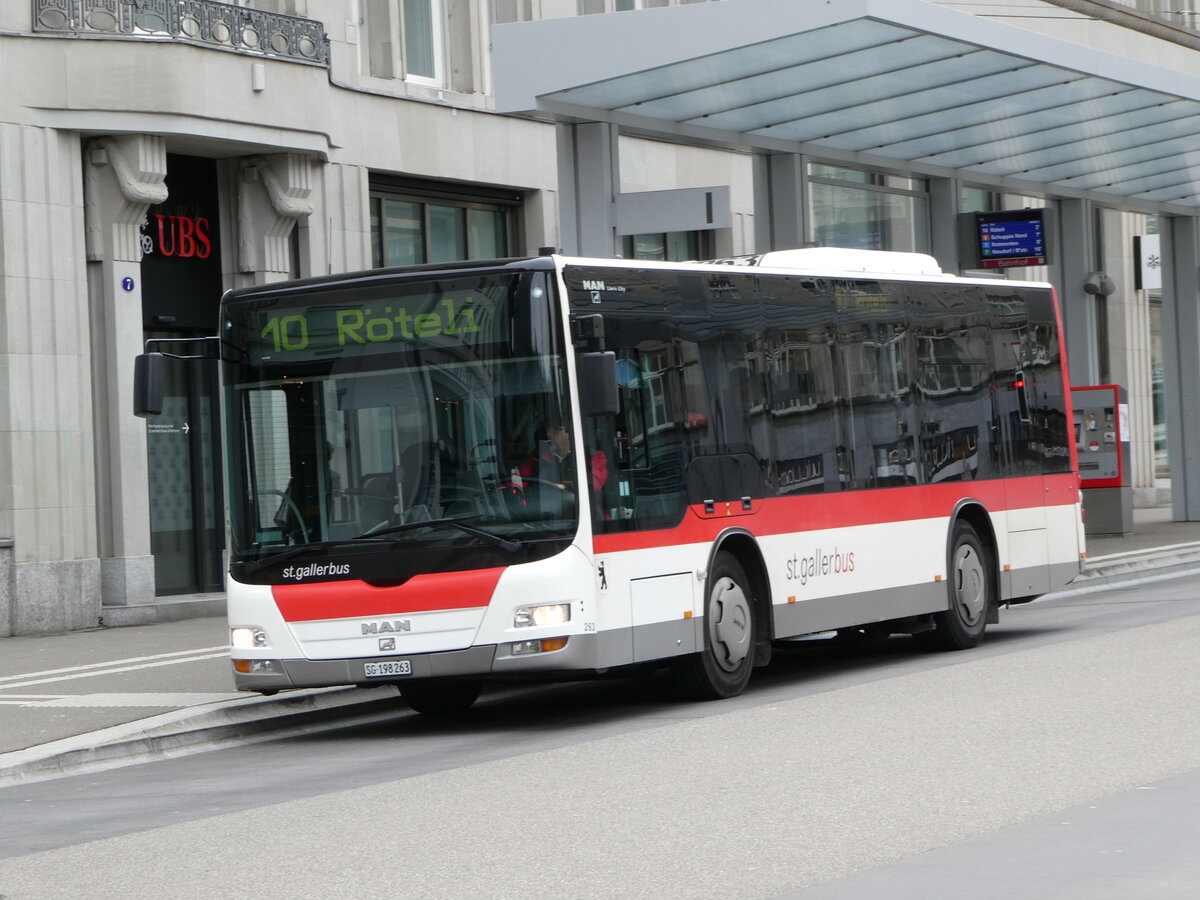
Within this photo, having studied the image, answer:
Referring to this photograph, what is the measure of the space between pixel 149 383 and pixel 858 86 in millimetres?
9497

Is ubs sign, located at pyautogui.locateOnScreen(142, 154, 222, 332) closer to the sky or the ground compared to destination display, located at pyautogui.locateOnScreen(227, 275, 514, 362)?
closer to the sky

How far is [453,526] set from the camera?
450 inches

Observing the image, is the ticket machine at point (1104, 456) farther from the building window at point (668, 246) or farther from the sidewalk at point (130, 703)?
the sidewalk at point (130, 703)

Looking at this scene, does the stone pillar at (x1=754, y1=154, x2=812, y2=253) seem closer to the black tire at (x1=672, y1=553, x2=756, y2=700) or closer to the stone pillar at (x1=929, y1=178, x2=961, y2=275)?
the stone pillar at (x1=929, y1=178, x2=961, y2=275)

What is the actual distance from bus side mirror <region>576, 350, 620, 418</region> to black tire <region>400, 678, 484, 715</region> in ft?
7.92

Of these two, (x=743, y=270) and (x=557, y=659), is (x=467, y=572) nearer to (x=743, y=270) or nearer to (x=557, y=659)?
(x=557, y=659)

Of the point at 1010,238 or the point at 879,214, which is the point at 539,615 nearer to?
the point at 879,214

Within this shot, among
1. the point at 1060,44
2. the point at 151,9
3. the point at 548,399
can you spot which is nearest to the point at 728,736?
the point at 548,399

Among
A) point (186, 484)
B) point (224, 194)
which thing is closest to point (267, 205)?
point (224, 194)

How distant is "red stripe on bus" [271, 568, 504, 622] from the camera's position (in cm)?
1137

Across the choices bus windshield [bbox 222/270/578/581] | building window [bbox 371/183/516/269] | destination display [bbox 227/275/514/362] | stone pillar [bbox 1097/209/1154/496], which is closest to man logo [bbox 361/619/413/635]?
bus windshield [bbox 222/270/578/581]

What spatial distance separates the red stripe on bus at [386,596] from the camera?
37.3 feet

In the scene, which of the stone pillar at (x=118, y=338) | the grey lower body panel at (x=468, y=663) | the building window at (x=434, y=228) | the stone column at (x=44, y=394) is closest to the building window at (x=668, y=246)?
the building window at (x=434, y=228)

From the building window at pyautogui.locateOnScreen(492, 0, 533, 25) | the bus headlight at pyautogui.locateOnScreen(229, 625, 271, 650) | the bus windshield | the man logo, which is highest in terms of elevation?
the building window at pyautogui.locateOnScreen(492, 0, 533, 25)
